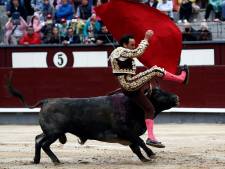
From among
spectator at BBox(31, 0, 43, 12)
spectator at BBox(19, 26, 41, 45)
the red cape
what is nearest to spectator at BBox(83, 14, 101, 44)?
spectator at BBox(19, 26, 41, 45)

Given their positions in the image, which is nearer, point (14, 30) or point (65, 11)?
point (65, 11)

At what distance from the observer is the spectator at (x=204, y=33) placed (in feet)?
48.1

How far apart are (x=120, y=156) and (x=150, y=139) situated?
34.7 inches

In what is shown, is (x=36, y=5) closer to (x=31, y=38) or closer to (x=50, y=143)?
(x=31, y=38)

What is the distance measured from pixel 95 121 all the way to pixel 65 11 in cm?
742

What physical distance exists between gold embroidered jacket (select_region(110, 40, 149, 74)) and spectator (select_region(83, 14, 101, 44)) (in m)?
6.32

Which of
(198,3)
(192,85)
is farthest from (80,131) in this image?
(198,3)

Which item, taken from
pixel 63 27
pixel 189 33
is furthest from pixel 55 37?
pixel 189 33

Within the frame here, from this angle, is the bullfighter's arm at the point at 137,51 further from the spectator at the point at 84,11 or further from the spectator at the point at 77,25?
the spectator at the point at 84,11

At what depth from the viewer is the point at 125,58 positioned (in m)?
8.70

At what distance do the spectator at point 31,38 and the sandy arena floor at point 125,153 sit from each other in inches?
116

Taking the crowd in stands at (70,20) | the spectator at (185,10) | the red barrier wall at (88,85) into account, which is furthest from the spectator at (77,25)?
the spectator at (185,10)

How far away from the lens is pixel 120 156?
9508 millimetres

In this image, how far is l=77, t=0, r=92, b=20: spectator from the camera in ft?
52.0
